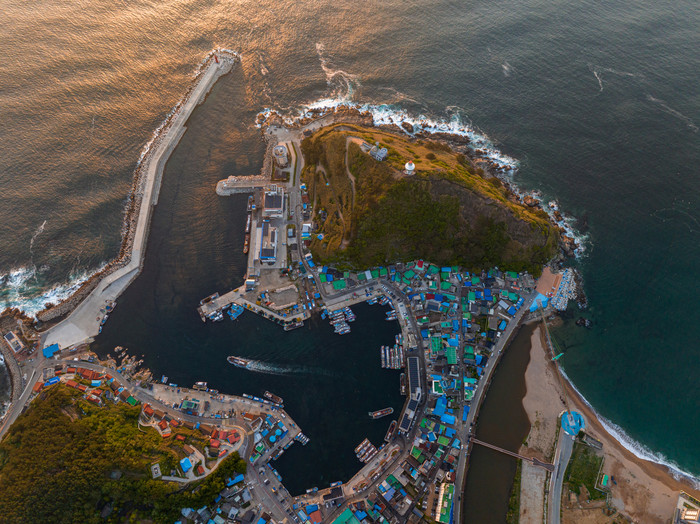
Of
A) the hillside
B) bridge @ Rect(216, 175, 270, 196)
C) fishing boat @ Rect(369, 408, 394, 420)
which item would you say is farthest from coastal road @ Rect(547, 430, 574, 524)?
bridge @ Rect(216, 175, 270, 196)

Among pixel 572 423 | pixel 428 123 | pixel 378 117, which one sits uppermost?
pixel 378 117

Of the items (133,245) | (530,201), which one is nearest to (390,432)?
(530,201)

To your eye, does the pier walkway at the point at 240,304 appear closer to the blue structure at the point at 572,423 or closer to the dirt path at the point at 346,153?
the dirt path at the point at 346,153

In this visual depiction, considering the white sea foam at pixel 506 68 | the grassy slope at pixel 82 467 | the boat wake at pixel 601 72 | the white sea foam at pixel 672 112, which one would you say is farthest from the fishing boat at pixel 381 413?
the boat wake at pixel 601 72

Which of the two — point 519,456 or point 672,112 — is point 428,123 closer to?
point 672,112

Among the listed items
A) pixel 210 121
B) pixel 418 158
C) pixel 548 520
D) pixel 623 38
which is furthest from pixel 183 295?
pixel 623 38

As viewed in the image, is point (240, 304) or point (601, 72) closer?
point (240, 304)

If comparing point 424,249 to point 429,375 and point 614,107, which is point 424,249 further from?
point 614,107

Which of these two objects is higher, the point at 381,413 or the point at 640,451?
the point at 381,413
